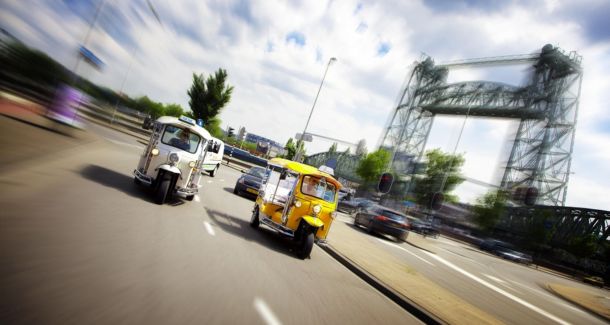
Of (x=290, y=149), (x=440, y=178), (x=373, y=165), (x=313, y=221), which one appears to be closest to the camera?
(x=313, y=221)

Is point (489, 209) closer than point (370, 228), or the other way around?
point (370, 228)

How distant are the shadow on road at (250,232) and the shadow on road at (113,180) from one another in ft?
6.25

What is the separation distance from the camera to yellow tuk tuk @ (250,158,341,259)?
7953 mm

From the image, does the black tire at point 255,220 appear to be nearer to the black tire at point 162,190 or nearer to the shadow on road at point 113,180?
the black tire at point 162,190

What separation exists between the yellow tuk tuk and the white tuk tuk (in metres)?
2.03

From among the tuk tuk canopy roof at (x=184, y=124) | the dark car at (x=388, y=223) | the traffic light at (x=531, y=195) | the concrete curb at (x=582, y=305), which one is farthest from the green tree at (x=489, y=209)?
the tuk tuk canopy roof at (x=184, y=124)

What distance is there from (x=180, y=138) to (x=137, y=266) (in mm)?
5541

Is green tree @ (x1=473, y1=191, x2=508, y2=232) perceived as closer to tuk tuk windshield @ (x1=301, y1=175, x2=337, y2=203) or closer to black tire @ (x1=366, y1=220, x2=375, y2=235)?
black tire @ (x1=366, y1=220, x2=375, y2=235)

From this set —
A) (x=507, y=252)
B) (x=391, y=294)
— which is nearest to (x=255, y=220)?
(x=391, y=294)

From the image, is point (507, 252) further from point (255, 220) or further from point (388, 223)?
point (255, 220)

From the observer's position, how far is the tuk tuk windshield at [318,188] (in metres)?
8.69

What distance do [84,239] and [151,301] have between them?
182cm

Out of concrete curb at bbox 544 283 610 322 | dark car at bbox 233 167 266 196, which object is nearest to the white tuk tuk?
dark car at bbox 233 167 266 196

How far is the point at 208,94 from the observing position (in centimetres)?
4128
